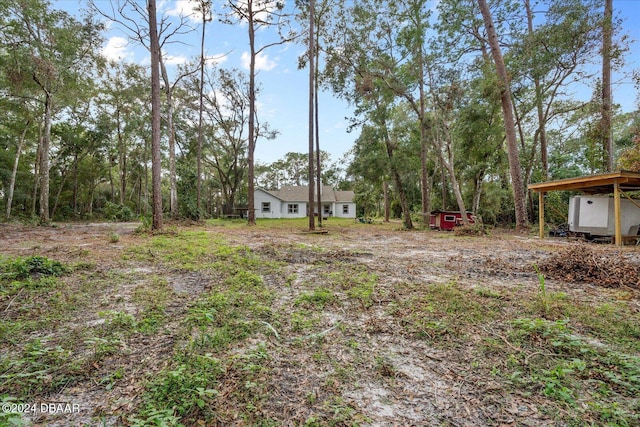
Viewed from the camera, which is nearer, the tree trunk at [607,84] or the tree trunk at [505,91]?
the tree trunk at [607,84]

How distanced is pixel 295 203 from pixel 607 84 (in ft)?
78.6

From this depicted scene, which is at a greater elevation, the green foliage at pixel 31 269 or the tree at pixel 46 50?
the tree at pixel 46 50

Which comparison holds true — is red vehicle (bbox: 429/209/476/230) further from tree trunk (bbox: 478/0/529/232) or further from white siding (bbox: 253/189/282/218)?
white siding (bbox: 253/189/282/218)

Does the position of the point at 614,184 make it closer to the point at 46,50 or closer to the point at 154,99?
the point at 154,99

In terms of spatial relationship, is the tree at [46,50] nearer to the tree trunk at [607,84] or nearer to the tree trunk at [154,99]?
the tree trunk at [154,99]

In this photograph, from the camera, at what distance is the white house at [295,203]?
2788 cm

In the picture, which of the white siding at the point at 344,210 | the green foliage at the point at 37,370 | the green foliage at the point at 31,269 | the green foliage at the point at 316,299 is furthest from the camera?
the white siding at the point at 344,210

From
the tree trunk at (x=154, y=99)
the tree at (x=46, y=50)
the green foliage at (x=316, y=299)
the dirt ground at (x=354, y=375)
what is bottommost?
the dirt ground at (x=354, y=375)

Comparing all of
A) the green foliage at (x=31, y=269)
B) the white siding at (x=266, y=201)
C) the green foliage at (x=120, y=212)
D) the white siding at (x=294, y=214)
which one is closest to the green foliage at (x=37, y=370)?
the green foliage at (x=31, y=269)

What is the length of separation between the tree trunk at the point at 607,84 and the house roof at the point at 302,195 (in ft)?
73.9

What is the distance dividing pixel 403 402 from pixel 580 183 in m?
9.86


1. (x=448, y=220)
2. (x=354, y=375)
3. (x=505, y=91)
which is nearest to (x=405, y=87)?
(x=505, y=91)

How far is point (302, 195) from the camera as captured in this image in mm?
29922

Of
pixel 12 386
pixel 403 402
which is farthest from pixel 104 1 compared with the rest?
pixel 403 402
